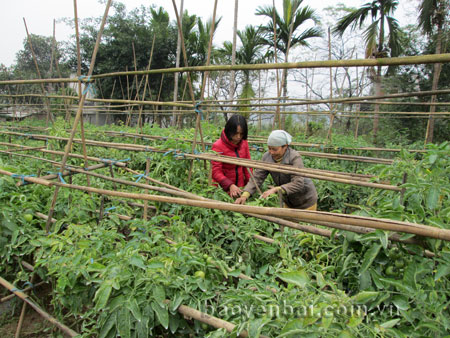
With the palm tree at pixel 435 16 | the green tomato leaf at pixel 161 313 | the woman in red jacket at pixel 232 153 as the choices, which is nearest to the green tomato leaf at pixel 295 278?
the green tomato leaf at pixel 161 313

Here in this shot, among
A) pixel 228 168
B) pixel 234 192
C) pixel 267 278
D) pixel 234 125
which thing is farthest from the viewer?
pixel 228 168

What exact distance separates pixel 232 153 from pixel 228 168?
0.53ft

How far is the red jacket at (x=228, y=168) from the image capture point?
2.66 metres

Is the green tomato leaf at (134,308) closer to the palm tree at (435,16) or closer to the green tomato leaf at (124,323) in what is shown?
the green tomato leaf at (124,323)

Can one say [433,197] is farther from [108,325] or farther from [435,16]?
[435,16]

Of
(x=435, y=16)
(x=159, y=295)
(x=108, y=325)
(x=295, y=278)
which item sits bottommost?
(x=108, y=325)

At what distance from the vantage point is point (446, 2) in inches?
265

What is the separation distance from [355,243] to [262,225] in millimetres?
785

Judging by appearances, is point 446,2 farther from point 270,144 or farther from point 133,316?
point 133,316

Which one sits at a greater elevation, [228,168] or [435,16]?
[435,16]

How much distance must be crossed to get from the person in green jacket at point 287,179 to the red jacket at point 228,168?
0.25 m

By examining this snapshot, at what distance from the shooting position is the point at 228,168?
2814 mm

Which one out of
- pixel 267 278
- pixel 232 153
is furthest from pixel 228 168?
pixel 267 278

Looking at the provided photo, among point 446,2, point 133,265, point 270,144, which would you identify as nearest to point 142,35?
point 446,2
